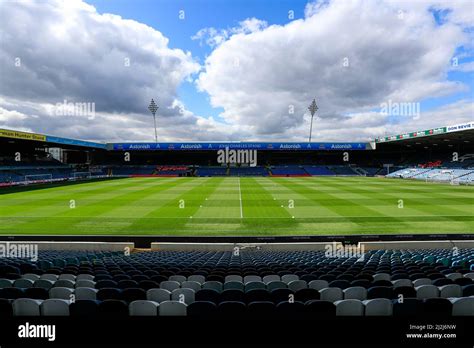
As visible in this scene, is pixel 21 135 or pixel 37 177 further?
pixel 37 177

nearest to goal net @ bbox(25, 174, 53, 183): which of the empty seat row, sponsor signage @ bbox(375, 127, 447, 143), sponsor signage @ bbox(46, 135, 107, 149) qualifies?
sponsor signage @ bbox(46, 135, 107, 149)

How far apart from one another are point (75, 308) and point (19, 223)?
20.5m

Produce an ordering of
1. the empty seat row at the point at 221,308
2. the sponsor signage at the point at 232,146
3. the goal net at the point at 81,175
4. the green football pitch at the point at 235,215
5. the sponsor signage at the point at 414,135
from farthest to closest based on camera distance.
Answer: the sponsor signage at the point at 232,146 → the goal net at the point at 81,175 → the sponsor signage at the point at 414,135 → the green football pitch at the point at 235,215 → the empty seat row at the point at 221,308

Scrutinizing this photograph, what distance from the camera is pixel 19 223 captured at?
20406 millimetres

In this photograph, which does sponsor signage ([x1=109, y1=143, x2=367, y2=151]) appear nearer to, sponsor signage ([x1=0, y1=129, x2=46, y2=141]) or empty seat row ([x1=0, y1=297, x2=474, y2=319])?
sponsor signage ([x1=0, y1=129, x2=46, y2=141])

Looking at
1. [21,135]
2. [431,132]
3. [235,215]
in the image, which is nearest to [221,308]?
[235,215]

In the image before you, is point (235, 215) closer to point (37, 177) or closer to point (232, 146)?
point (37, 177)

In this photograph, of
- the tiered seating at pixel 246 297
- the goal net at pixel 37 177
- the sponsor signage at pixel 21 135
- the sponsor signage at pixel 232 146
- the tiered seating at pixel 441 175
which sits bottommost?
the tiered seating at pixel 246 297

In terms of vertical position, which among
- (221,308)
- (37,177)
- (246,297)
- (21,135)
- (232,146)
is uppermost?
A: (232,146)

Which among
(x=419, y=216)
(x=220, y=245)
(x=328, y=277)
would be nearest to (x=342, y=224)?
(x=419, y=216)

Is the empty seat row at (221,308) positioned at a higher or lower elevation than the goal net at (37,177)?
lower

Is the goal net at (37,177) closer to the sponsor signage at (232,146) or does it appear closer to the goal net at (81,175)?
the goal net at (81,175)

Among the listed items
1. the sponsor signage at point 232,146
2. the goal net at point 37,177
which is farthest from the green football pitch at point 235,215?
the sponsor signage at point 232,146

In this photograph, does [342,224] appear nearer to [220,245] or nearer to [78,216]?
[220,245]
